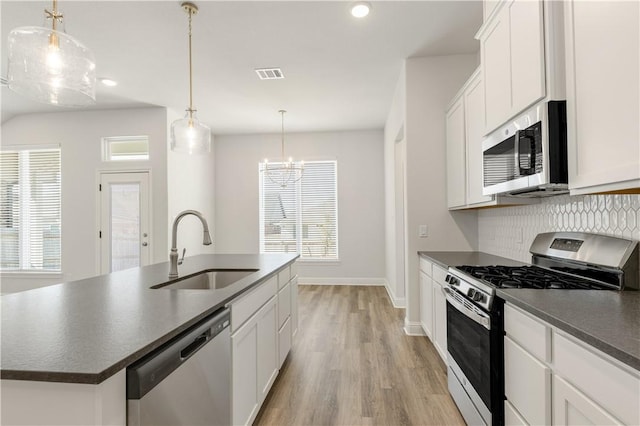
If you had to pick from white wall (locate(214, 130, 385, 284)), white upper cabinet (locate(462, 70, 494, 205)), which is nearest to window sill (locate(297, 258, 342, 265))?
white wall (locate(214, 130, 385, 284))

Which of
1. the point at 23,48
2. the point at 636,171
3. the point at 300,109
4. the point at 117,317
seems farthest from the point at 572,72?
the point at 300,109

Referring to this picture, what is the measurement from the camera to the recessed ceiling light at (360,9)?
2.71m

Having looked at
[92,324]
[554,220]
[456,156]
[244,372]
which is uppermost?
[456,156]

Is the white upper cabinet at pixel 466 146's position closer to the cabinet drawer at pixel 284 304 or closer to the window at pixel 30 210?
the cabinet drawer at pixel 284 304

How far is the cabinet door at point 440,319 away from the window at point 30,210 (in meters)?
5.94

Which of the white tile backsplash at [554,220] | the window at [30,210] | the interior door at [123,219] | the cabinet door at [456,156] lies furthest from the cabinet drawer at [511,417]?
the window at [30,210]

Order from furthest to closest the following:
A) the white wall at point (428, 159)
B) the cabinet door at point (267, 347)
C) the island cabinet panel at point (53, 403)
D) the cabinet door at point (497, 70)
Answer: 1. the white wall at point (428, 159)
2. the cabinet door at point (267, 347)
3. the cabinet door at point (497, 70)
4. the island cabinet panel at point (53, 403)

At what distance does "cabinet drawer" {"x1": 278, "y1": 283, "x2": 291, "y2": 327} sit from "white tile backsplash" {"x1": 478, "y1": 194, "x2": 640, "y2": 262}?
1.92 metres

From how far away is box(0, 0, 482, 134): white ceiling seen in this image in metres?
2.82

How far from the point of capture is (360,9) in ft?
9.08

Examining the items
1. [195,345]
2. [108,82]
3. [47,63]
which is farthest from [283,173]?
[195,345]

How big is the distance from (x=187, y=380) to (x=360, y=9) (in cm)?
290

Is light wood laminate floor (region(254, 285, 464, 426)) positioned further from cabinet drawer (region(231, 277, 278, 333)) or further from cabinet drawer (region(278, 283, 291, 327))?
cabinet drawer (region(231, 277, 278, 333))

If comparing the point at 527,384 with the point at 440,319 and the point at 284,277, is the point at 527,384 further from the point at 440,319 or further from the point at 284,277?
the point at 284,277
